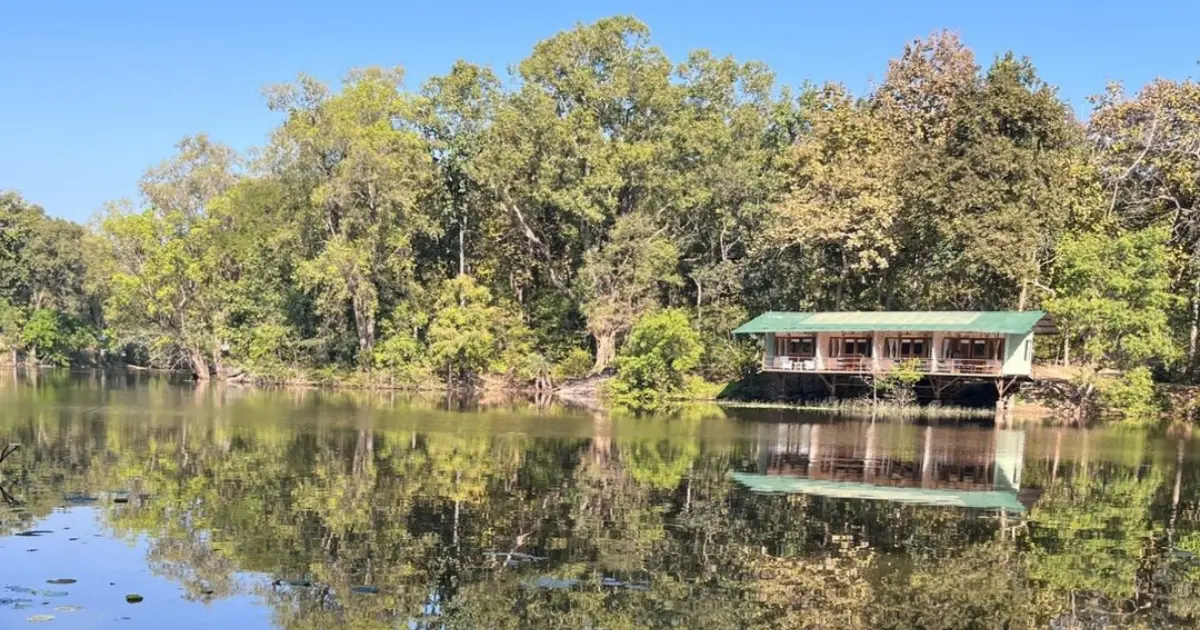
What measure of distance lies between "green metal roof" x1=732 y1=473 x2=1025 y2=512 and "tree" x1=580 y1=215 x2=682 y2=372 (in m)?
28.9

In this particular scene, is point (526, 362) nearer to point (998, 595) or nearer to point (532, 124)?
point (532, 124)

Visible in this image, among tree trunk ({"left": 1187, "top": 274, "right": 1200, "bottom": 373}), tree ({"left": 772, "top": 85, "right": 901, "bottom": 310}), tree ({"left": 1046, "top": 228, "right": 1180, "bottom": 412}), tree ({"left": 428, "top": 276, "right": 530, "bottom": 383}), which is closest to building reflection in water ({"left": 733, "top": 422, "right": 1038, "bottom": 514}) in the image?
tree ({"left": 1046, "top": 228, "right": 1180, "bottom": 412})

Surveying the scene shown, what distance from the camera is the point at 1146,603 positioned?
11.6 metres

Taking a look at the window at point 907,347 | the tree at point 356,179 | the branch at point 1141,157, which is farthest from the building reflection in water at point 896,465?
the tree at point 356,179

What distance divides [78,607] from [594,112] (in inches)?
1709

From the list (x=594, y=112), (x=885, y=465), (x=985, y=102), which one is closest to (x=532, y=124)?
(x=594, y=112)

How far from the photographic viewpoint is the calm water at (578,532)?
10.9 metres

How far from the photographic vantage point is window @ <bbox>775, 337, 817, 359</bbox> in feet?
152

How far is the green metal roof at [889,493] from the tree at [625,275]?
2895 centimetres

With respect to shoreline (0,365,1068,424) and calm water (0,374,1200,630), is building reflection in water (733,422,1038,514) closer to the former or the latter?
calm water (0,374,1200,630)

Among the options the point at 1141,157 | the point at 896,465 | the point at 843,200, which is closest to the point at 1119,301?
the point at 1141,157

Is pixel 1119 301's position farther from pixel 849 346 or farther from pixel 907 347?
pixel 849 346

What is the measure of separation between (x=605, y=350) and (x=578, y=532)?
Result: 36594mm

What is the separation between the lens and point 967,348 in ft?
142
